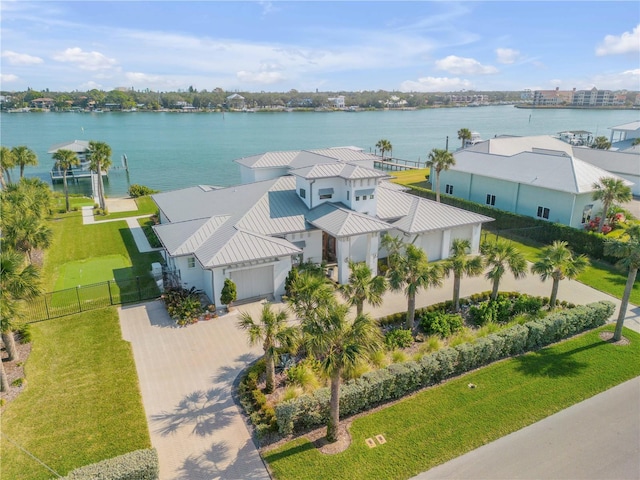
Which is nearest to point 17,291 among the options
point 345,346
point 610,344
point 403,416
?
point 345,346

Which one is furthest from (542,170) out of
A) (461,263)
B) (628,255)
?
(461,263)

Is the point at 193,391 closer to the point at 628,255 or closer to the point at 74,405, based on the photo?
the point at 74,405

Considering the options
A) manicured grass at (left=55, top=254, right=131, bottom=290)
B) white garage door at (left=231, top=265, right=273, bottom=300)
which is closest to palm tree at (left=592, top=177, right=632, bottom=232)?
white garage door at (left=231, top=265, right=273, bottom=300)

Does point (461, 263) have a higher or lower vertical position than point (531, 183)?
lower

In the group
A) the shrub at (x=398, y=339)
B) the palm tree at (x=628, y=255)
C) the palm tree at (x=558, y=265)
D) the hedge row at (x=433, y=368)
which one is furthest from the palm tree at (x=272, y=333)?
the palm tree at (x=628, y=255)

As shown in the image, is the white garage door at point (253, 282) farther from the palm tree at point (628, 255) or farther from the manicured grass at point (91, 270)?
the palm tree at point (628, 255)

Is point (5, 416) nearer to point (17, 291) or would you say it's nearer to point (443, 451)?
point (17, 291)
